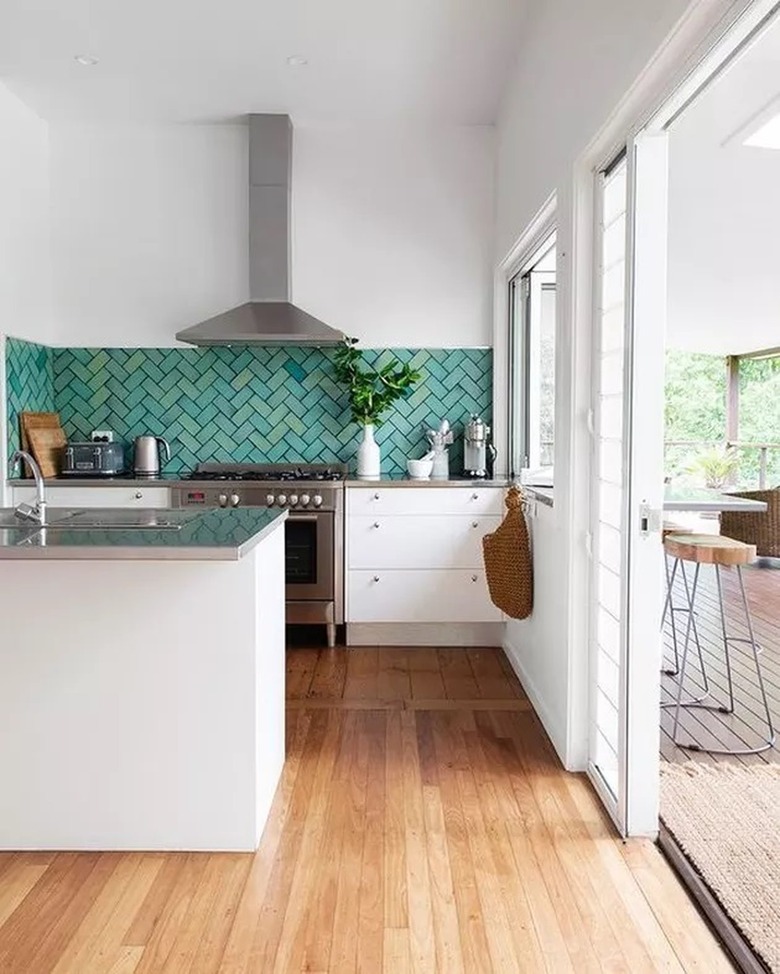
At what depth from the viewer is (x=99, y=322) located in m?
4.96

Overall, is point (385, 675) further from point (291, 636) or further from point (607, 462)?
point (607, 462)

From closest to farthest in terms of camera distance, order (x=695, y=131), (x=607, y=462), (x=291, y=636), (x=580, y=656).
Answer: (x=607, y=462) < (x=580, y=656) < (x=695, y=131) < (x=291, y=636)

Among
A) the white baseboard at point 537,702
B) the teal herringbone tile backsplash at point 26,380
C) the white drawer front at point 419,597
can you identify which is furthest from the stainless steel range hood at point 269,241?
the white baseboard at point 537,702

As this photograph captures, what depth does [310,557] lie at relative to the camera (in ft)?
14.8

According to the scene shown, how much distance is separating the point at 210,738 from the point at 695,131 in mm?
3845

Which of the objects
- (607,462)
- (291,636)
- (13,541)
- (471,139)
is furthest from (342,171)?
(13,541)

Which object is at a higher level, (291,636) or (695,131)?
(695,131)

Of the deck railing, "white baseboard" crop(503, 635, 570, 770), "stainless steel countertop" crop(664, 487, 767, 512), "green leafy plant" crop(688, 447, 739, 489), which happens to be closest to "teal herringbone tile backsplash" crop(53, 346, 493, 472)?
"white baseboard" crop(503, 635, 570, 770)

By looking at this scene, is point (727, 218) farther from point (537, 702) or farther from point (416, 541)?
point (537, 702)

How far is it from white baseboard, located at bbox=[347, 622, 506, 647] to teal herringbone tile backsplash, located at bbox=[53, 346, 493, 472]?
94 centimetres

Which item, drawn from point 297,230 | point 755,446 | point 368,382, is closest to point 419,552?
point 368,382

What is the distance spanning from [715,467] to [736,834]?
6434 mm

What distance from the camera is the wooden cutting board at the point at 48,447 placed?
4590 millimetres

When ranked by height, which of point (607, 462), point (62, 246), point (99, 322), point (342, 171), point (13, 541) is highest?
point (342, 171)
